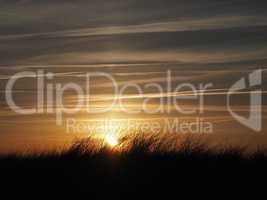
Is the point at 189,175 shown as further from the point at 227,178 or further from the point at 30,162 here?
the point at 30,162

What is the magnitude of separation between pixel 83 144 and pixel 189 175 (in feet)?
7.18

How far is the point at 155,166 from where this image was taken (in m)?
10.1

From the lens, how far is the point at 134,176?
385 inches

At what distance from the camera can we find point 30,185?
965 cm

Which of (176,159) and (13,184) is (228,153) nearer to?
(176,159)

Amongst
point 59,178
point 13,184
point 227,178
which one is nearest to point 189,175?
point 227,178

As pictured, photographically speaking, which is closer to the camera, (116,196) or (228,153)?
(116,196)

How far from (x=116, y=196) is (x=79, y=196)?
0.50 metres

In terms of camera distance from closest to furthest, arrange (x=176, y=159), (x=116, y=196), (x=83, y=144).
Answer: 1. (x=116, y=196)
2. (x=176, y=159)
3. (x=83, y=144)

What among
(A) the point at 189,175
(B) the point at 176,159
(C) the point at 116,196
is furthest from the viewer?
(B) the point at 176,159

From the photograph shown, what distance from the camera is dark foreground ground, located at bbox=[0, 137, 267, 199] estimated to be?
30.8 feet

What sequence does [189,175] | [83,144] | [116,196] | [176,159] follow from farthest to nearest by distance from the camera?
[83,144], [176,159], [189,175], [116,196]

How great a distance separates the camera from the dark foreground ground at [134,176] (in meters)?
9.40

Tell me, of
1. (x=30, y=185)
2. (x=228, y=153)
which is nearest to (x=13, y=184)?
(x=30, y=185)
